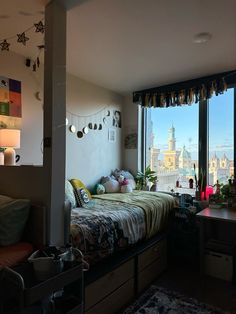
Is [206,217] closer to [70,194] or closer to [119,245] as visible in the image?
[119,245]

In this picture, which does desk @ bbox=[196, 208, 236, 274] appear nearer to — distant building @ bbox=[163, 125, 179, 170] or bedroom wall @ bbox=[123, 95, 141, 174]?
distant building @ bbox=[163, 125, 179, 170]

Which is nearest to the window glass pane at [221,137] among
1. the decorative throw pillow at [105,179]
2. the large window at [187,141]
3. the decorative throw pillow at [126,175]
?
the large window at [187,141]

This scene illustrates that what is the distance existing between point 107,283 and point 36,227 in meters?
0.80

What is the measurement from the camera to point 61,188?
1.67 m

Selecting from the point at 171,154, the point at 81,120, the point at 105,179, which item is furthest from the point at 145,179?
the point at 81,120

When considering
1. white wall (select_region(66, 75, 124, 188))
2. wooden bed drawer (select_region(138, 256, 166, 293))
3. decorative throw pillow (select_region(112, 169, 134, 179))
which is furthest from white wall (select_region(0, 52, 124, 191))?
wooden bed drawer (select_region(138, 256, 166, 293))

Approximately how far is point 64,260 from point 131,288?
3.63ft

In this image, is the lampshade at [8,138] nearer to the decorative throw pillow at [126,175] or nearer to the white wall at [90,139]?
the white wall at [90,139]

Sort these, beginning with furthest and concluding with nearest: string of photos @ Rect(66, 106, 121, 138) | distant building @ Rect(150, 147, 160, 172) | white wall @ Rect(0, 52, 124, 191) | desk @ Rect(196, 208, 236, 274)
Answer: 1. distant building @ Rect(150, 147, 160, 172)
2. string of photos @ Rect(66, 106, 121, 138)
3. white wall @ Rect(0, 52, 124, 191)
4. desk @ Rect(196, 208, 236, 274)

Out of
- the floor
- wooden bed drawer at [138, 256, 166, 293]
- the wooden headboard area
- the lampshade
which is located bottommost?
the floor

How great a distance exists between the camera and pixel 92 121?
353 centimetres

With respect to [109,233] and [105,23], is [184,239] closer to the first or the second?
[109,233]

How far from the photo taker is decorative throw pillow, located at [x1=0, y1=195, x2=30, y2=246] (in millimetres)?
1540

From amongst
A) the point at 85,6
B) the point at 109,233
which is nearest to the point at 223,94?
the point at 85,6
